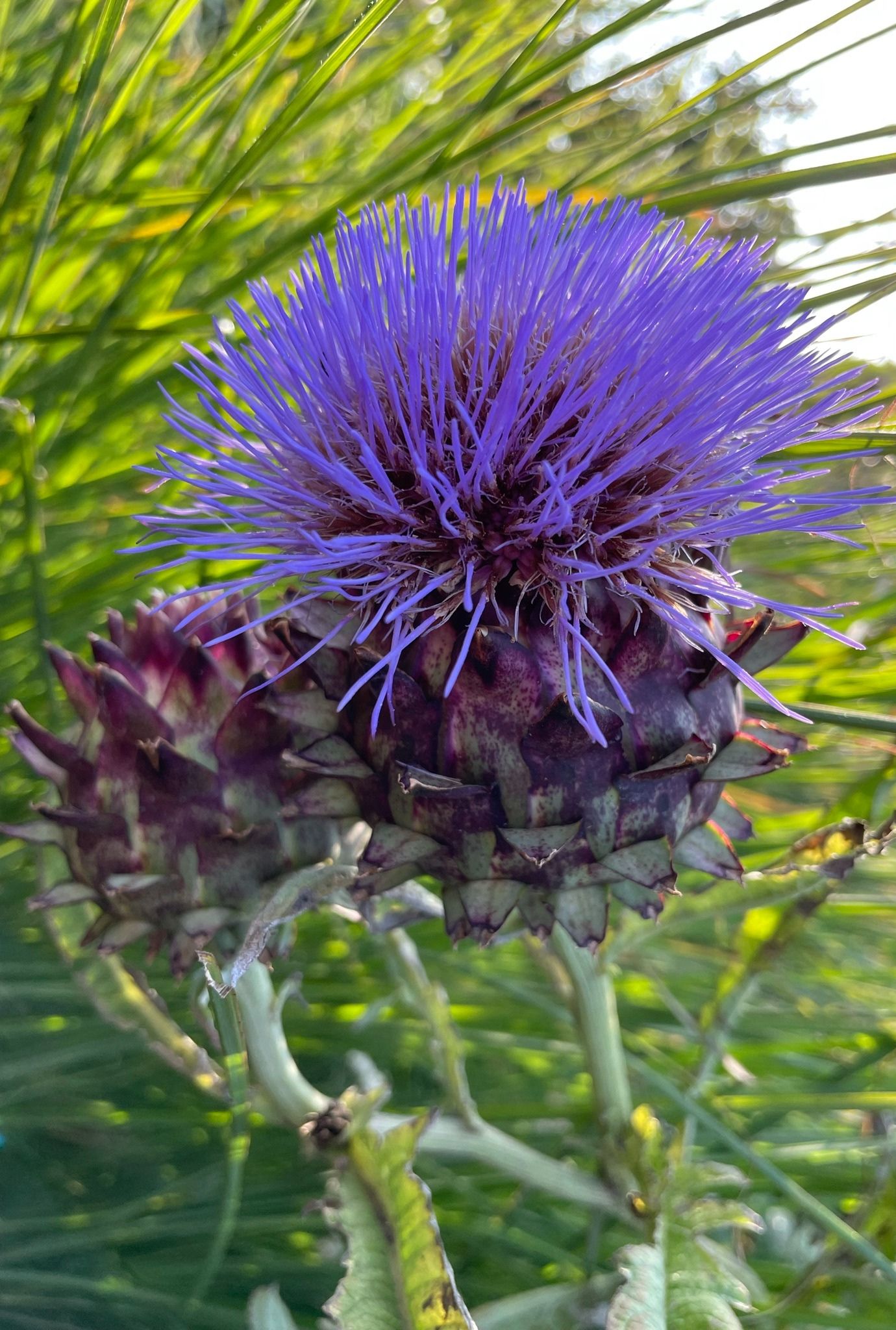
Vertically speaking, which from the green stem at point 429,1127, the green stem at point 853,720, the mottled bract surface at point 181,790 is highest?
the mottled bract surface at point 181,790

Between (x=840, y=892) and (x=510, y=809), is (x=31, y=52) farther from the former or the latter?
(x=840, y=892)

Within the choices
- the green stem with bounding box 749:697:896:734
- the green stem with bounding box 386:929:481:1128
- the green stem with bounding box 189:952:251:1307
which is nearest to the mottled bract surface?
the green stem with bounding box 189:952:251:1307

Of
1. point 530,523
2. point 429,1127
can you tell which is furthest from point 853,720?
point 429,1127

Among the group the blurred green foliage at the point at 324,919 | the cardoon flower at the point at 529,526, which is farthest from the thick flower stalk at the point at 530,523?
the blurred green foliage at the point at 324,919

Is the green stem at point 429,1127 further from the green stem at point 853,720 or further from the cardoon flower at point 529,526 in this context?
the green stem at point 853,720

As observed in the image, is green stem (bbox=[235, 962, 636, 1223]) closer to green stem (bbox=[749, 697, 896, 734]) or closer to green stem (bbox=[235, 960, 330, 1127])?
green stem (bbox=[235, 960, 330, 1127])

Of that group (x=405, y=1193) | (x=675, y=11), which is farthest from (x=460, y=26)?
(x=405, y=1193)

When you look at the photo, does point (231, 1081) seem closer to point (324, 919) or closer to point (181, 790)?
point (181, 790)
